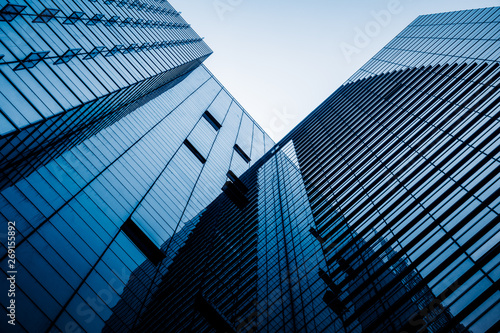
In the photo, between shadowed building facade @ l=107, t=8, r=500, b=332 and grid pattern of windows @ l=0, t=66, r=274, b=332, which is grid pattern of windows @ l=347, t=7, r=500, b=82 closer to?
shadowed building facade @ l=107, t=8, r=500, b=332

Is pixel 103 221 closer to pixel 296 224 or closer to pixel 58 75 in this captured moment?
pixel 58 75

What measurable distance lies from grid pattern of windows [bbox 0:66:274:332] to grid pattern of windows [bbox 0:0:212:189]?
127 cm

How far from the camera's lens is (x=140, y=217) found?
25.9 metres

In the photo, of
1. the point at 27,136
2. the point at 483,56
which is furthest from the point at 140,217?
the point at 483,56

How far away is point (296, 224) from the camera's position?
31.1 meters

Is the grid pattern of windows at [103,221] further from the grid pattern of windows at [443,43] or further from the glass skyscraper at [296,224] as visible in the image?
the grid pattern of windows at [443,43]

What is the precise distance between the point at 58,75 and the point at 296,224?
20.8m

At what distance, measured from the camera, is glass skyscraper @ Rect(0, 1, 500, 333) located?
15805 millimetres

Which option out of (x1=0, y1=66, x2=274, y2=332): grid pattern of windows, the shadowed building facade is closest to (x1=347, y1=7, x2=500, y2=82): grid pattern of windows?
the shadowed building facade

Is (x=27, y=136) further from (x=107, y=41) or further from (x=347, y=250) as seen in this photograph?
(x=347, y=250)

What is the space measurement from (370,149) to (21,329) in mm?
28664

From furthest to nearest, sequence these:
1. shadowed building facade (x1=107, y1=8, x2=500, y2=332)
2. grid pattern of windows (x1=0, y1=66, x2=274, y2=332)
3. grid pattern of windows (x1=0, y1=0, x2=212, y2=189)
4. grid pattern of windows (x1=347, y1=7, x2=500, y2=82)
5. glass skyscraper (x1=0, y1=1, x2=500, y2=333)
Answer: grid pattern of windows (x1=347, y1=7, x2=500, y2=82), grid pattern of windows (x1=0, y1=66, x2=274, y2=332), glass skyscraper (x1=0, y1=1, x2=500, y2=333), shadowed building facade (x1=107, y1=8, x2=500, y2=332), grid pattern of windows (x1=0, y1=0, x2=212, y2=189)

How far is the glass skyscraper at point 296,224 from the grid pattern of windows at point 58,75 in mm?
1149

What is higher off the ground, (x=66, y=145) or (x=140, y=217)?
(x=66, y=145)
